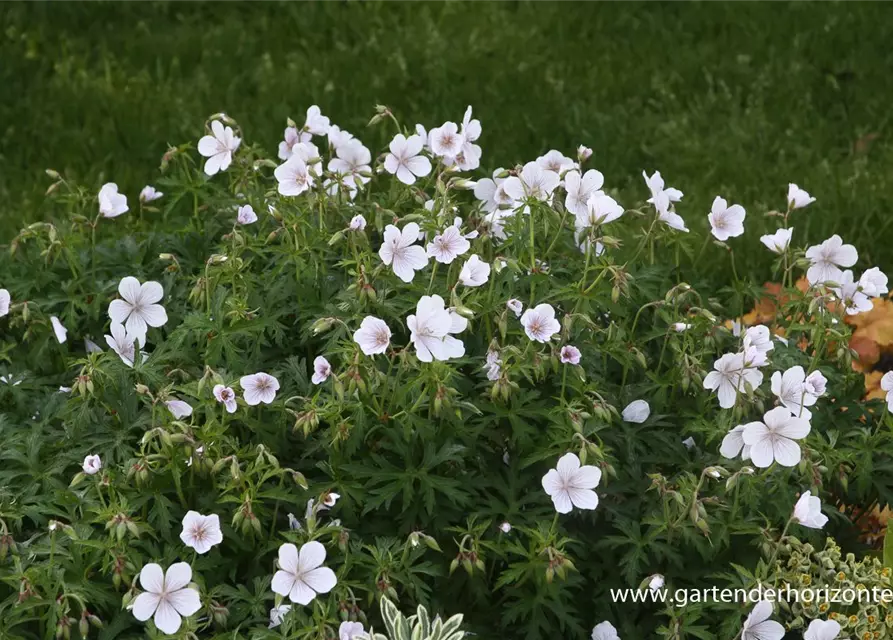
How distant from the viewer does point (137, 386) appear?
7.93ft

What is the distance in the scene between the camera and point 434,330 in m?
2.30

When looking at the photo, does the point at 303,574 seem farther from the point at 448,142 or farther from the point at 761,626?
the point at 448,142

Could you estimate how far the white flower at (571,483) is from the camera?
2312 millimetres

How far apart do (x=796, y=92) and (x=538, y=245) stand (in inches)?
116

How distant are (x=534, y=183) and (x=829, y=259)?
694 mm

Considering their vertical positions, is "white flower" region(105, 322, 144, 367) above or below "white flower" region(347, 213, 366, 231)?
below

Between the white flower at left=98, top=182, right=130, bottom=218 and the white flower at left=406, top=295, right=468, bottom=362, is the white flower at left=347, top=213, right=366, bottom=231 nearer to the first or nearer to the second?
the white flower at left=406, top=295, right=468, bottom=362

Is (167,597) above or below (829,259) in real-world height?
below

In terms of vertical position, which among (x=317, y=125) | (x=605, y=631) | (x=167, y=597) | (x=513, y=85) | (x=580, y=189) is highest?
(x=580, y=189)

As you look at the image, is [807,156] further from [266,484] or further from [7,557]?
[7,557]

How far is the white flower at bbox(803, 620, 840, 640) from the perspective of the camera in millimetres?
2402

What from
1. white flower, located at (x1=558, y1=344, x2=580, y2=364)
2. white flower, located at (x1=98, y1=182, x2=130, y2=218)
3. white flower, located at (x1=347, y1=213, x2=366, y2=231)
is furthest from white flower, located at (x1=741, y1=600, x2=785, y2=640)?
white flower, located at (x1=98, y1=182, x2=130, y2=218)

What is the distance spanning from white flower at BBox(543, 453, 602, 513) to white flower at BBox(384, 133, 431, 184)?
0.84 metres

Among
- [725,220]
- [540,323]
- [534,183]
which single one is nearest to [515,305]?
[540,323]
